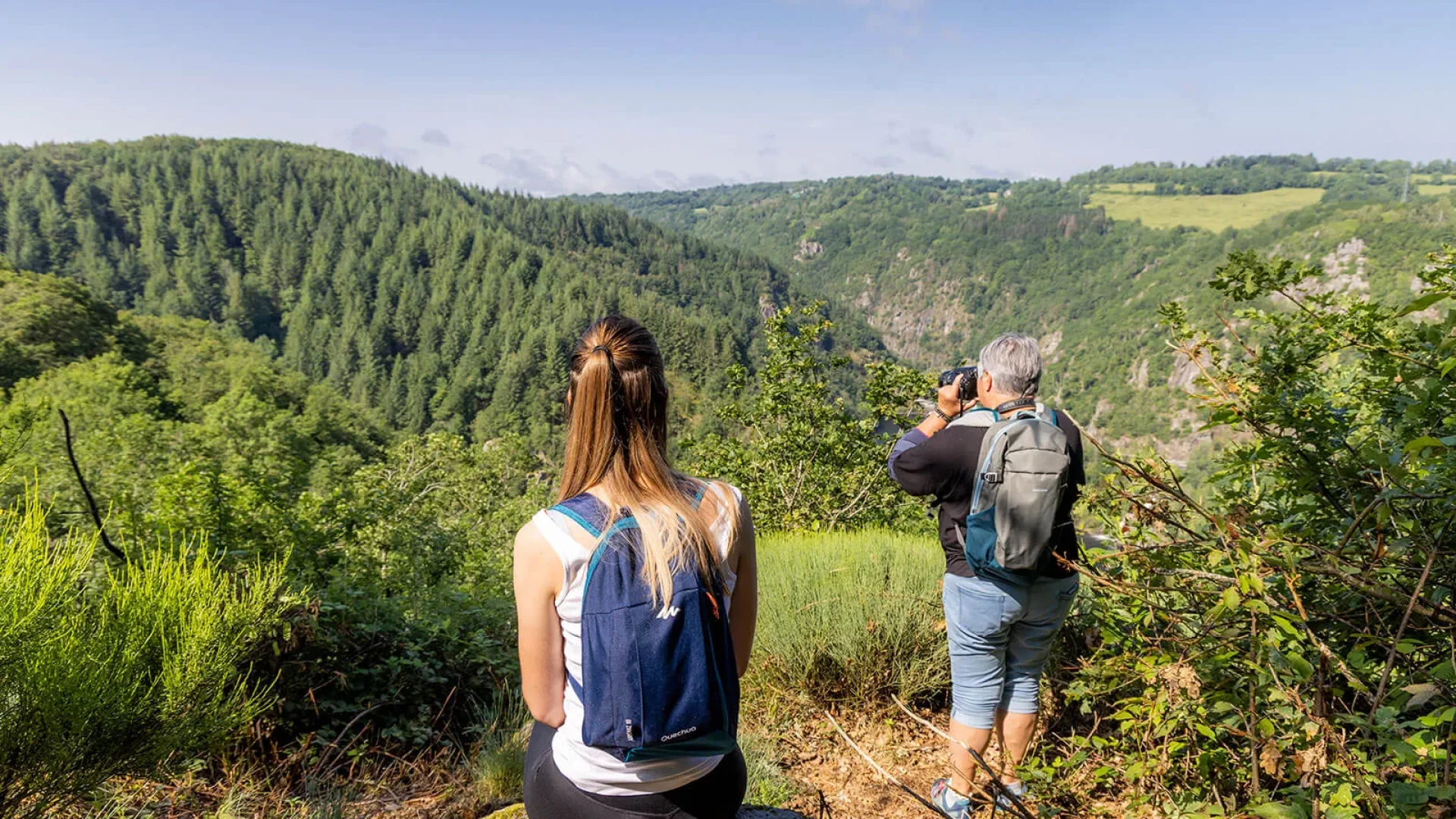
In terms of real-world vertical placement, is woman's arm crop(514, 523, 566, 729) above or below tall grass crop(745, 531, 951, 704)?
above

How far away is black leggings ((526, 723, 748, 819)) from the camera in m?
1.42

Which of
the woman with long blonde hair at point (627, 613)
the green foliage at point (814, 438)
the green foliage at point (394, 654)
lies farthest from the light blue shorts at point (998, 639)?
the green foliage at point (814, 438)

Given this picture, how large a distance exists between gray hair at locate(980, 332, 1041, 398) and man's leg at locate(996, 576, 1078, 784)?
2.12 feet

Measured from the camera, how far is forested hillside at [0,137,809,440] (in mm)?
96500

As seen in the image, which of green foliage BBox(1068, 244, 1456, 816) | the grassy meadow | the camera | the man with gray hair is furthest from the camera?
the grassy meadow

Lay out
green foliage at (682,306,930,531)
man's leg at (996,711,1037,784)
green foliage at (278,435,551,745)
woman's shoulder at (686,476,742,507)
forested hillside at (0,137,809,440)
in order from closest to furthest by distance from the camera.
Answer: woman's shoulder at (686,476,742,507)
man's leg at (996,711,1037,784)
green foliage at (278,435,551,745)
green foliage at (682,306,930,531)
forested hillside at (0,137,809,440)

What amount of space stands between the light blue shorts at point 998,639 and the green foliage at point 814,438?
438cm

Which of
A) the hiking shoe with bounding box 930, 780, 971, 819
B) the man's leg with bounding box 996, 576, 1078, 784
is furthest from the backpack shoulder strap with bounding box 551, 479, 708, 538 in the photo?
the man's leg with bounding box 996, 576, 1078, 784

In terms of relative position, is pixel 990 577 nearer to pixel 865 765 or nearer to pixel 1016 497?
pixel 1016 497

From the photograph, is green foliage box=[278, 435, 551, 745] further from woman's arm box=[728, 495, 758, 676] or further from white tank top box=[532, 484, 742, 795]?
woman's arm box=[728, 495, 758, 676]

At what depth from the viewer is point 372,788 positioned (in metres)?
2.62

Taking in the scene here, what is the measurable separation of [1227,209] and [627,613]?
217097 millimetres

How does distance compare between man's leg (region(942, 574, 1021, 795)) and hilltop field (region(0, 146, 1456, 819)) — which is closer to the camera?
hilltop field (region(0, 146, 1456, 819))

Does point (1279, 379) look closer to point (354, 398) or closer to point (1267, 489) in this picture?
point (1267, 489)
